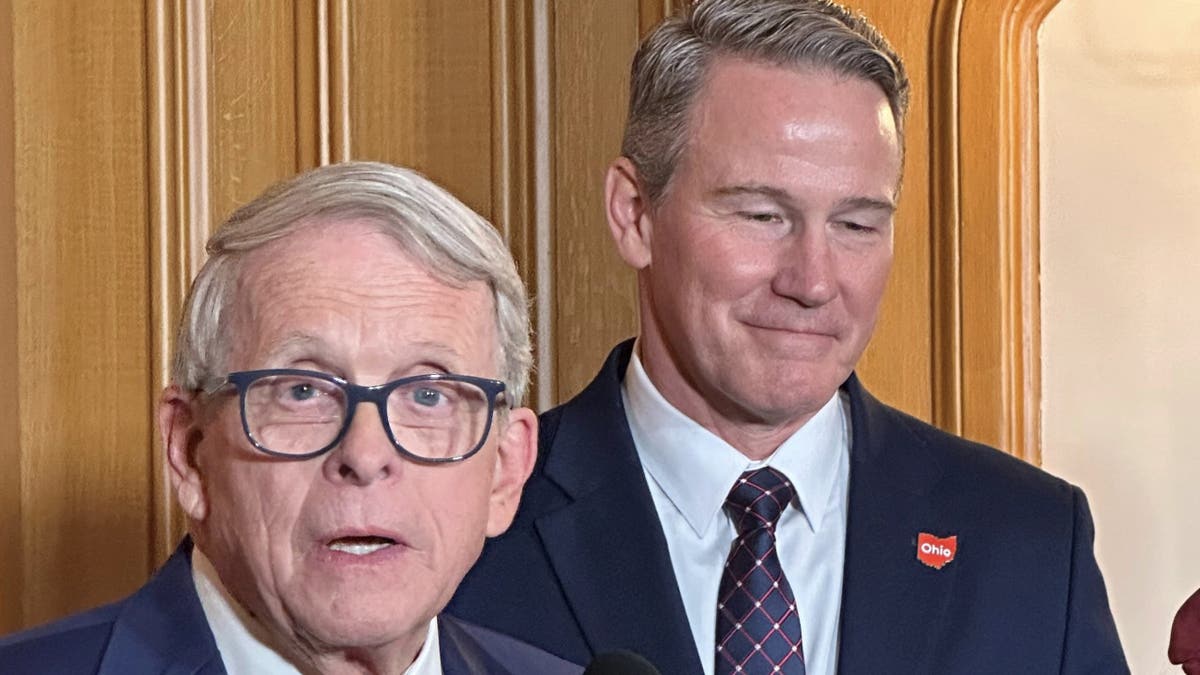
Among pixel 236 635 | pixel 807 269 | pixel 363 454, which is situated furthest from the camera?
pixel 807 269

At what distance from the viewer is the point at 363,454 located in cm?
157

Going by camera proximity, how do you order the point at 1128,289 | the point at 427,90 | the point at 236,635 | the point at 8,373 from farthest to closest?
the point at 1128,289, the point at 427,90, the point at 8,373, the point at 236,635

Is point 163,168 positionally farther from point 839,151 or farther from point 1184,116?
point 1184,116

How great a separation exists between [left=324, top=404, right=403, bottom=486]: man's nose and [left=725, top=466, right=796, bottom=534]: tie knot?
2.37 feet

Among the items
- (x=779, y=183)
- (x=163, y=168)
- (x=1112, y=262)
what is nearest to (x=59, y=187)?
(x=163, y=168)

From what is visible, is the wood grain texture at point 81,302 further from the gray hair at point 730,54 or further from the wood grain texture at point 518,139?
the gray hair at point 730,54

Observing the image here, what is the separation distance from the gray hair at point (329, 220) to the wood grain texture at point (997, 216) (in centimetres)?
136

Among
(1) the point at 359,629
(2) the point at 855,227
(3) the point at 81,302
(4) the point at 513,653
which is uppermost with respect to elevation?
(2) the point at 855,227

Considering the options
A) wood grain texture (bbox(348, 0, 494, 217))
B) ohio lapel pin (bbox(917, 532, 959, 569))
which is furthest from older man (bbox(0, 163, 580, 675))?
wood grain texture (bbox(348, 0, 494, 217))

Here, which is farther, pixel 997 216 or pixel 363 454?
pixel 997 216

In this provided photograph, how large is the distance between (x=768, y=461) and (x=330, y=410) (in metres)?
0.78

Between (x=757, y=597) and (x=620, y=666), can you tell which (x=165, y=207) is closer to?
(x=757, y=597)

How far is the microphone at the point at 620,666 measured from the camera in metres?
1.45

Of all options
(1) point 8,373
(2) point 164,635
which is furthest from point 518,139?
(2) point 164,635
